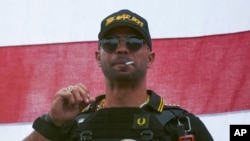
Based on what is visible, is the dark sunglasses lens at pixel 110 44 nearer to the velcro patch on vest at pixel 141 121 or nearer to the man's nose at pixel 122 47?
the man's nose at pixel 122 47

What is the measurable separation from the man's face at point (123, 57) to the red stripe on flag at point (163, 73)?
831mm

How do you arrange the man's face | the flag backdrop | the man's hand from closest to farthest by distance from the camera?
1. the man's hand
2. the man's face
3. the flag backdrop

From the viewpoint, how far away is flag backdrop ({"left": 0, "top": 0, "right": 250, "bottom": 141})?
292 cm

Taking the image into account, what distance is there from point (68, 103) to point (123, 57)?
0.24 m

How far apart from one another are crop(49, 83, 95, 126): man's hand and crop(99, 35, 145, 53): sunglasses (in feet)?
0.59

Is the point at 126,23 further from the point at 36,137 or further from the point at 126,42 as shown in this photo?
the point at 36,137

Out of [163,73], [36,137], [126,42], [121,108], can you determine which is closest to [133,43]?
[126,42]

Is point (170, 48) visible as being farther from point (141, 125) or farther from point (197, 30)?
point (141, 125)

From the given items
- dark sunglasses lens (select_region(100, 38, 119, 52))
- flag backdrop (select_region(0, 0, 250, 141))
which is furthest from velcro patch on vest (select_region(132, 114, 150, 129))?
flag backdrop (select_region(0, 0, 250, 141))

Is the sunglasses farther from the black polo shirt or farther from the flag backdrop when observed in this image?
the flag backdrop

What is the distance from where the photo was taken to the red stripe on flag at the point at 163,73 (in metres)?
2.92

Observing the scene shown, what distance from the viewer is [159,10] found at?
2.98 meters

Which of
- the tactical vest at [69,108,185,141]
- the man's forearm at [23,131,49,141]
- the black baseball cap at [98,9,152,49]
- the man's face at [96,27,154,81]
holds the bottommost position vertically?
the man's forearm at [23,131,49,141]

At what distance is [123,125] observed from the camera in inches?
81.4
